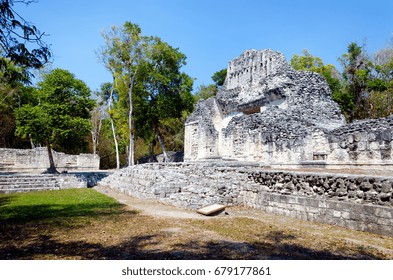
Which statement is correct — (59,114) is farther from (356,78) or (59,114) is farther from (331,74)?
(331,74)

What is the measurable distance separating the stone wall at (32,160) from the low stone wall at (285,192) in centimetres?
1533

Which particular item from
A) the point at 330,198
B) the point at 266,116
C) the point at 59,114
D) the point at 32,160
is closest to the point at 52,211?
the point at 330,198

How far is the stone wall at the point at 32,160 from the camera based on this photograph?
2380 cm

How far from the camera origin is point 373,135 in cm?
1032

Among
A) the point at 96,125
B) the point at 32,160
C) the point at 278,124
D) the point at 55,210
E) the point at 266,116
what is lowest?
the point at 55,210

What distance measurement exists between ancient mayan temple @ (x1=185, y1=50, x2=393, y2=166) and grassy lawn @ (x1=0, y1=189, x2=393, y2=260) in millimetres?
5693

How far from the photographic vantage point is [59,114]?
14977 millimetres

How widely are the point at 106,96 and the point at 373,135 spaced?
28046 millimetres

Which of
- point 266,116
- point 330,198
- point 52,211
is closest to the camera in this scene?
point 330,198

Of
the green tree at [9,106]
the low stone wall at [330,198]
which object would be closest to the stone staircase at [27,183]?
the low stone wall at [330,198]

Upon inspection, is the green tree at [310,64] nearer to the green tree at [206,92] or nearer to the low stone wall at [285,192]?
the green tree at [206,92]

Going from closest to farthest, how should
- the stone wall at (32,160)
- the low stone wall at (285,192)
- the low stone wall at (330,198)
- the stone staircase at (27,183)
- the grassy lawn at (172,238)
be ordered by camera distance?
the grassy lawn at (172,238), the low stone wall at (330,198), the low stone wall at (285,192), the stone staircase at (27,183), the stone wall at (32,160)

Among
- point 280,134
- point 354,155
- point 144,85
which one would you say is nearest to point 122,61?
point 144,85

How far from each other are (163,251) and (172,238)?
30.1 inches
